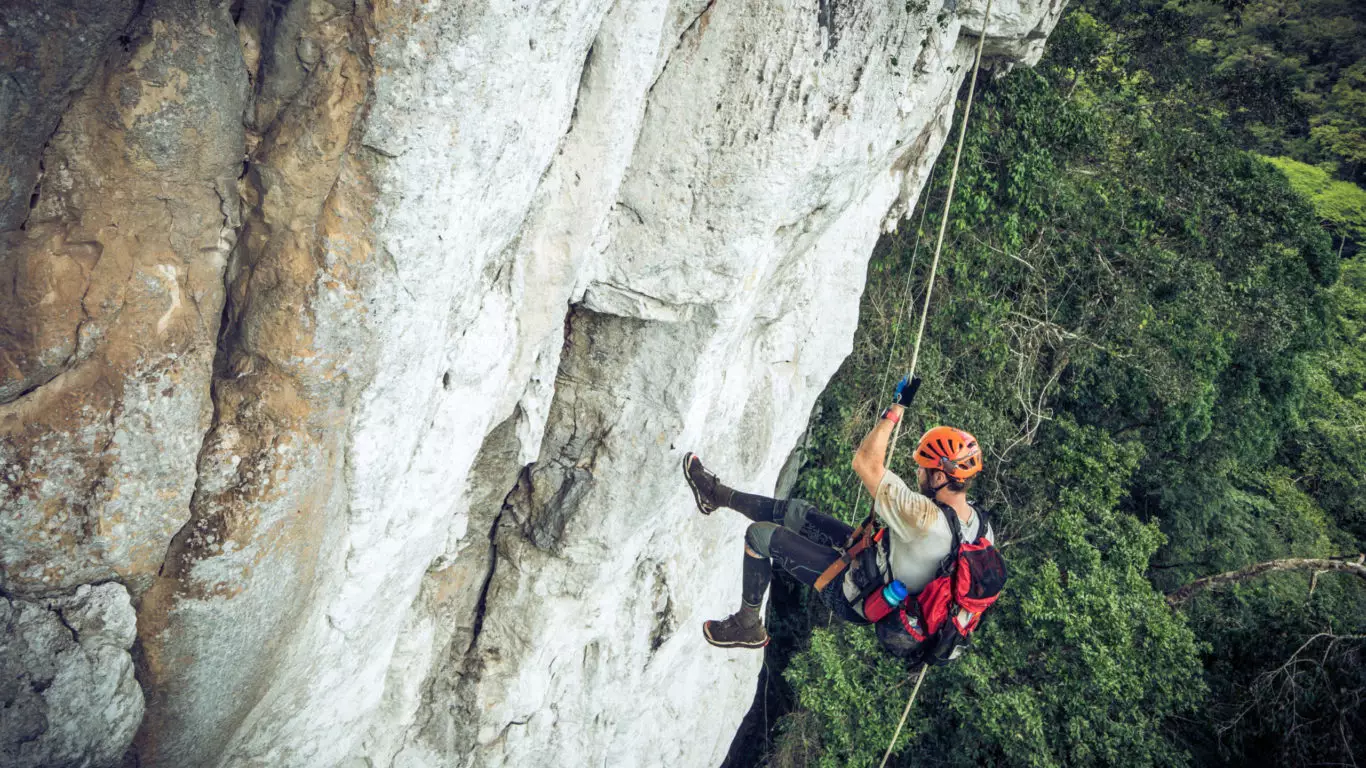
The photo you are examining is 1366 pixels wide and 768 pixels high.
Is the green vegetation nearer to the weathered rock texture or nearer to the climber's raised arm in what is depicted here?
the climber's raised arm

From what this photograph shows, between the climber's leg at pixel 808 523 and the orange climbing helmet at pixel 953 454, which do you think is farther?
the climber's leg at pixel 808 523

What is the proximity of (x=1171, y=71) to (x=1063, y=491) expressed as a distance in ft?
21.8

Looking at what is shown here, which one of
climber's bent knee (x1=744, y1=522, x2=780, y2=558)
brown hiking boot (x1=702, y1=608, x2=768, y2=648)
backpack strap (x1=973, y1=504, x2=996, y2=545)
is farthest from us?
brown hiking boot (x1=702, y1=608, x2=768, y2=648)

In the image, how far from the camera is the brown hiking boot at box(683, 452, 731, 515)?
542 centimetres

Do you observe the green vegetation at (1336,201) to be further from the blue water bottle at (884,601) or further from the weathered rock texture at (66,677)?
the weathered rock texture at (66,677)

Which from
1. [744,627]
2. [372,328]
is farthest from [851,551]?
[372,328]

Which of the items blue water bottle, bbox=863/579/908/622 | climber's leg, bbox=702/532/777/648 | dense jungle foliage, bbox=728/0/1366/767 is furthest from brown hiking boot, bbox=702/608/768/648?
dense jungle foliage, bbox=728/0/1366/767

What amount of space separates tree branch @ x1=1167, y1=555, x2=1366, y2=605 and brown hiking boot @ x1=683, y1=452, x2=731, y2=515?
732 cm

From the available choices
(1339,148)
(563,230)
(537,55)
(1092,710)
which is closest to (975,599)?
(563,230)

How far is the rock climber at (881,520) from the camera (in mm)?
3988

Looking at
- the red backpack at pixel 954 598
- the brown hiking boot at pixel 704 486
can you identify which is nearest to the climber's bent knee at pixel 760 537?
the brown hiking boot at pixel 704 486

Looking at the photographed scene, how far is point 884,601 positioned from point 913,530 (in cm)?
58

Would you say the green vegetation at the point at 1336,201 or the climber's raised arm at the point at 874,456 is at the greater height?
the green vegetation at the point at 1336,201

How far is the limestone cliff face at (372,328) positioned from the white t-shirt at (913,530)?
59.5 inches
